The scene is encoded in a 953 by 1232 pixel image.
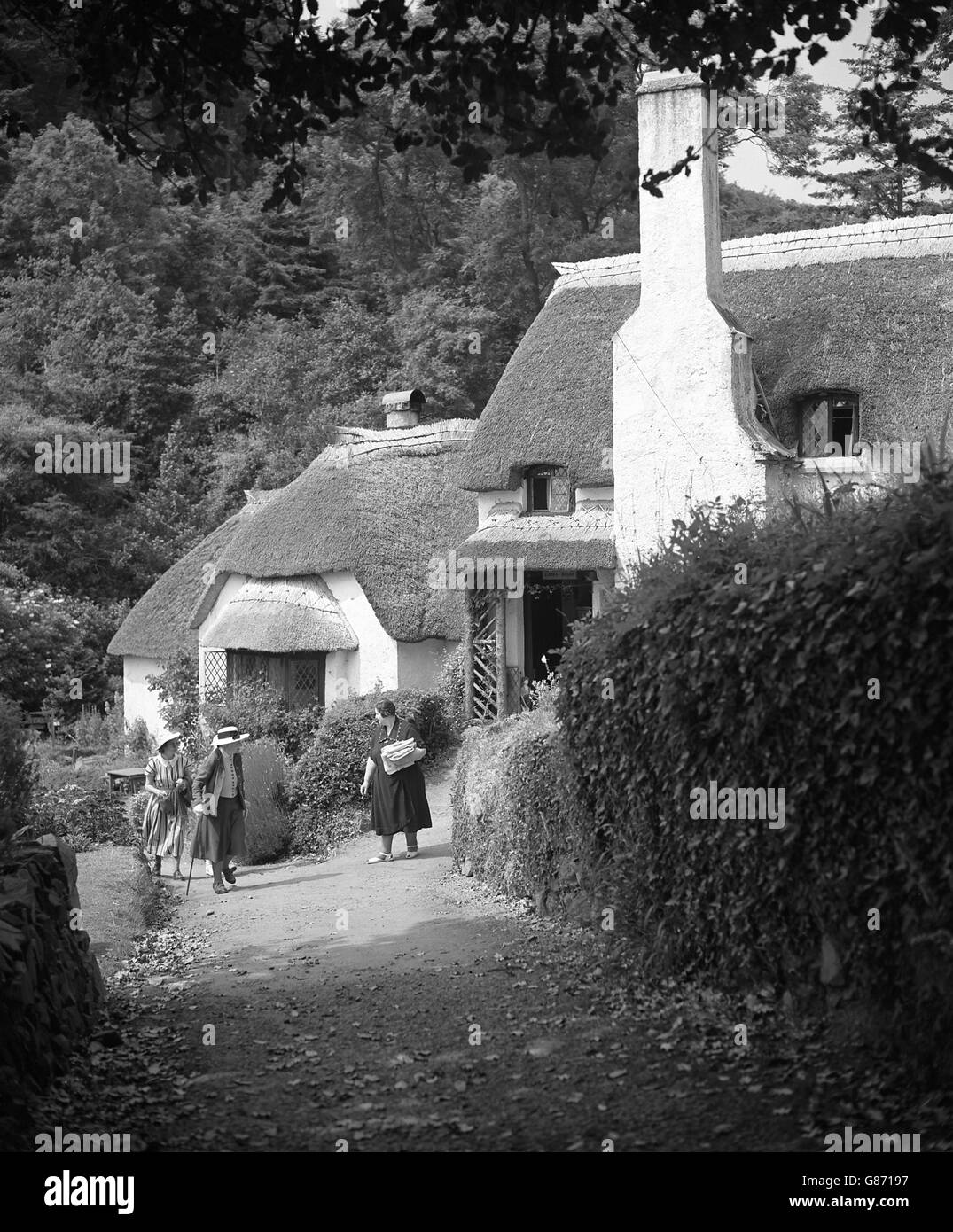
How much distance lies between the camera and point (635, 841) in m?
8.36

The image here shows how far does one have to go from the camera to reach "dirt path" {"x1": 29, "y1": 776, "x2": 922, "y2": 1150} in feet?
19.9

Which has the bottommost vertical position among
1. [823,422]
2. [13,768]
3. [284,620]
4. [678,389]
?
[13,768]

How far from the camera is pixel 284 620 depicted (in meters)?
23.4

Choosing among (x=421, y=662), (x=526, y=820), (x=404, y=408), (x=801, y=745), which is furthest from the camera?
(x=404, y=408)

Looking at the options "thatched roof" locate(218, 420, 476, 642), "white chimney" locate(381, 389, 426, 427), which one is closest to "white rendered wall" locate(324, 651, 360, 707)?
"thatched roof" locate(218, 420, 476, 642)

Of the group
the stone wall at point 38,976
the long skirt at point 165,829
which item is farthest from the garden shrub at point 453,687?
the stone wall at point 38,976

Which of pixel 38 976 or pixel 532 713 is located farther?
pixel 532 713

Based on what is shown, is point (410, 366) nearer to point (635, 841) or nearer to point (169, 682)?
point (169, 682)

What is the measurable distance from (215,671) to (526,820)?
14503 mm

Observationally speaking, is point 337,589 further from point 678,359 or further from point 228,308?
point 228,308

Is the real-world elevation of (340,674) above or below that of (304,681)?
above

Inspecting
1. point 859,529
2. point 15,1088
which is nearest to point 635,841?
point 859,529

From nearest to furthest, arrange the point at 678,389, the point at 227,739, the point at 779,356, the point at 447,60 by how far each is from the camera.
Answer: the point at 447,60, the point at 227,739, the point at 678,389, the point at 779,356

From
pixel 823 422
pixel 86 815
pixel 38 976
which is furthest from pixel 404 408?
pixel 38 976
